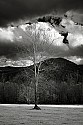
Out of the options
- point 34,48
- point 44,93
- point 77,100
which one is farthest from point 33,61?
point 77,100

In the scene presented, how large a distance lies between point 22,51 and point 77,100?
63.1 metres

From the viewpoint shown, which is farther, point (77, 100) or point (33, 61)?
point (77, 100)

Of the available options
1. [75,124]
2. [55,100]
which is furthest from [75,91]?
[75,124]

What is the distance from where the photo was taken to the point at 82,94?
332 feet

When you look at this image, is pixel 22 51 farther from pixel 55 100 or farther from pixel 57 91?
pixel 57 91

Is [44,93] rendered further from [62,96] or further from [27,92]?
[27,92]

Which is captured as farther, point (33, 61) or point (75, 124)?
point (33, 61)

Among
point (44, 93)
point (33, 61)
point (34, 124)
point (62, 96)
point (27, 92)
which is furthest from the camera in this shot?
point (62, 96)

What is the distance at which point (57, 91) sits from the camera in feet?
347

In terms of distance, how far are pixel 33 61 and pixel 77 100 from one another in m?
63.7

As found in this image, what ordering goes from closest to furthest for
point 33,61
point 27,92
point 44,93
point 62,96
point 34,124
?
point 34,124 < point 33,61 < point 27,92 < point 44,93 < point 62,96

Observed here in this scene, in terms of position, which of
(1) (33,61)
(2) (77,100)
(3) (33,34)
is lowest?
→ (2) (77,100)

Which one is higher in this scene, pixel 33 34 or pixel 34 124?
pixel 33 34

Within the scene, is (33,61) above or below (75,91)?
above
